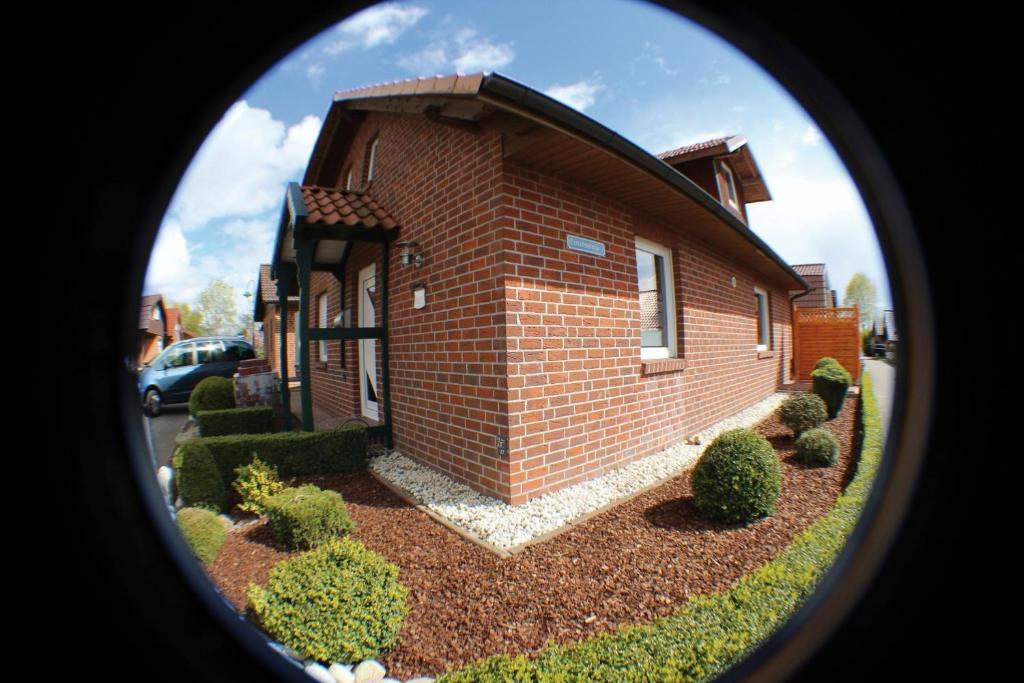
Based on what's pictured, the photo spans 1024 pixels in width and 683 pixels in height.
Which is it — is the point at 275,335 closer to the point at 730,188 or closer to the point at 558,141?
the point at 558,141

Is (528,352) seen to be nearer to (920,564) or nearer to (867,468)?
(920,564)

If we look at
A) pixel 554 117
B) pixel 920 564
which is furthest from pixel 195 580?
pixel 554 117

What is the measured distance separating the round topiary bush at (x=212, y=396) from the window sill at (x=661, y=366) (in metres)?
6.69

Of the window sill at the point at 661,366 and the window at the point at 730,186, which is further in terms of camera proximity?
the window at the point at 730,186

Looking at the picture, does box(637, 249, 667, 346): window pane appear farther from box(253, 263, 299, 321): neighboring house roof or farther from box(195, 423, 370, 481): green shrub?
box(253, 263, 299, 321): neighboring house roof

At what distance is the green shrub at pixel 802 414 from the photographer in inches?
183

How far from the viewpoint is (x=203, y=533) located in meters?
2.41

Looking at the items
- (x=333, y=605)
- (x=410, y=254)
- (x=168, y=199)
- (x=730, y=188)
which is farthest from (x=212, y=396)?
(x=730, y=188)

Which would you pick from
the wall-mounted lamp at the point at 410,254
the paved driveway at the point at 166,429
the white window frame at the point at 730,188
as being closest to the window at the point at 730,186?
the white window frame at the point at 730,188

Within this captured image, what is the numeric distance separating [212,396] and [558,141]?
6.80 m

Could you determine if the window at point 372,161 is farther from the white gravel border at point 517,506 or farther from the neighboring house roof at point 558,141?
the white gravel border at point 517,506

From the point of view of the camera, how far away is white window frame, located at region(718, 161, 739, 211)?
8.63 meters

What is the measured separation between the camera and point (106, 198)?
0.65 m

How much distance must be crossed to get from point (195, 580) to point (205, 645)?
0.14 m
